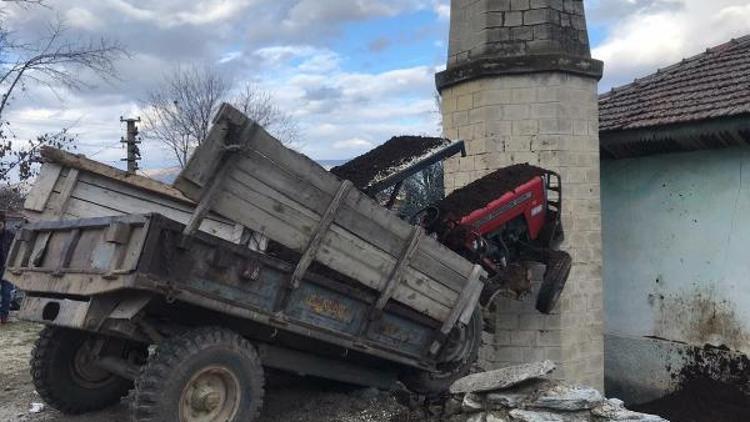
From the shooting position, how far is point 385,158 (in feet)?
22.0

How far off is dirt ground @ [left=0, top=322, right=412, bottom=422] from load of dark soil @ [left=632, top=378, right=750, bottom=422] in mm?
5054

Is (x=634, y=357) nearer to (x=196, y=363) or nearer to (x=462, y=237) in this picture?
(x=462, y=237)

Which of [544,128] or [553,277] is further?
[544,128]

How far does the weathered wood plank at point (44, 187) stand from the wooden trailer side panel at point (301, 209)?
5.31 ft

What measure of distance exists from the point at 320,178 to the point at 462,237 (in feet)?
6.60

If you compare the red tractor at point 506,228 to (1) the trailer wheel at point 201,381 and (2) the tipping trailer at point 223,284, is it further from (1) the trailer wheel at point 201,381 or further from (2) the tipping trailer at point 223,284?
(1) the trailer wheel at point 201,381

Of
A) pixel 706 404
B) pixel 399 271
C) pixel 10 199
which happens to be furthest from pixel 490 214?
pixel 10 199

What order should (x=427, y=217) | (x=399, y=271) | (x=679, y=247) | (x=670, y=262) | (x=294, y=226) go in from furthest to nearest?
(x=670, y=262), (x=679, y=247), (x=427, y=217), (x=399, y=271), (x=294, y=226)

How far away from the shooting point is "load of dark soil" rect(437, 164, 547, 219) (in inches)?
263

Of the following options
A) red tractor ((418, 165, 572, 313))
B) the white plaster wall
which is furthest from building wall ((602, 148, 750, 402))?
red tractor ((418, 165, 572, 313))

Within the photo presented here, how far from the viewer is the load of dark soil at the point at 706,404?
29.1ft

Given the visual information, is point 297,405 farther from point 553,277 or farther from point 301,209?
point 553,277

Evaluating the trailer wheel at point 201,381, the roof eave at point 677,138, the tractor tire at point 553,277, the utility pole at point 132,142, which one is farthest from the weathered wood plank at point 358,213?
the utility pole at point 132,142

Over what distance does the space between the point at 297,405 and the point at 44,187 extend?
2.82m
